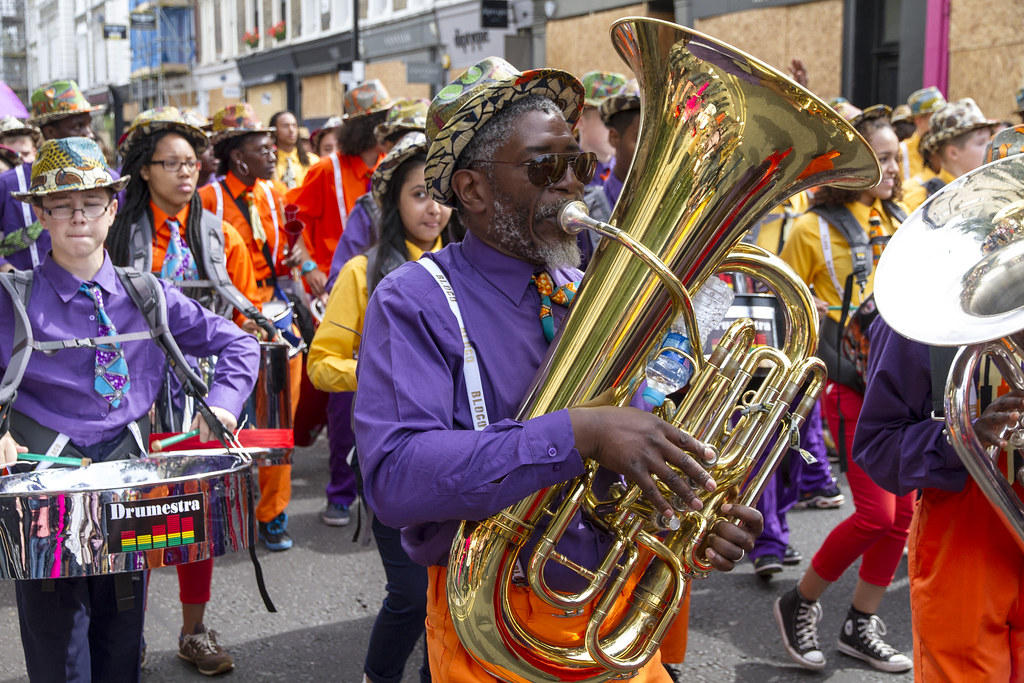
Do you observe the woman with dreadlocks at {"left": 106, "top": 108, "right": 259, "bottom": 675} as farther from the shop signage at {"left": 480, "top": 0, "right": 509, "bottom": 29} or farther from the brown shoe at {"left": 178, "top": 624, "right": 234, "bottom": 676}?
the shop signage at {"left": 480, "top": 0, "right": 509, "bottom": 29}

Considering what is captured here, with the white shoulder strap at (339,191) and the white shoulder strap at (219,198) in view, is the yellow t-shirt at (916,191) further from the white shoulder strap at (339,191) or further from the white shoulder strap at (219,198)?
the white shoulder strap at (219,198)

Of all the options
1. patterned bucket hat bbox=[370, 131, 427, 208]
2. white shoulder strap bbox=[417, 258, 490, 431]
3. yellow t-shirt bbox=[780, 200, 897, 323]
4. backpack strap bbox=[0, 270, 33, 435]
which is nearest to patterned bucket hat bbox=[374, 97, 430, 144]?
patterned bucket hat bbox=[370, 131, 427, 208]

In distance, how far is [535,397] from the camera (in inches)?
71.1

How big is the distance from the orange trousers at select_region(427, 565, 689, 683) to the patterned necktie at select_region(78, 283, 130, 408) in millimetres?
1322

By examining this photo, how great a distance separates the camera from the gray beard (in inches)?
78.1

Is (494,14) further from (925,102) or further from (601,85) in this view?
(601,85)

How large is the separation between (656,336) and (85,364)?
71.0 inches

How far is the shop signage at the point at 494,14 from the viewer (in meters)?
21.0

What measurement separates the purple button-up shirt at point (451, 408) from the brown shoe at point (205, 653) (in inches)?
78.8

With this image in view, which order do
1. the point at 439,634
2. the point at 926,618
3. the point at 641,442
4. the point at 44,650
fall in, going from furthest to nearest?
the point at 44,650 < the point at 926,618 < the point at 439,634 < the point at 641,442

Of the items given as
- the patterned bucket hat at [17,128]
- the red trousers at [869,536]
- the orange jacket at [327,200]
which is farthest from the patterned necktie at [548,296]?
the patterned bucket hat at [17,128]

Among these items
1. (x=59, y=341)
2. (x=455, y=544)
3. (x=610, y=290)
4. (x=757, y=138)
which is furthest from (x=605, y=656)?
(x=59, y=341)

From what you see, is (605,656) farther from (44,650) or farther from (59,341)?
(59,341)

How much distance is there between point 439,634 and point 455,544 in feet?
0.95
